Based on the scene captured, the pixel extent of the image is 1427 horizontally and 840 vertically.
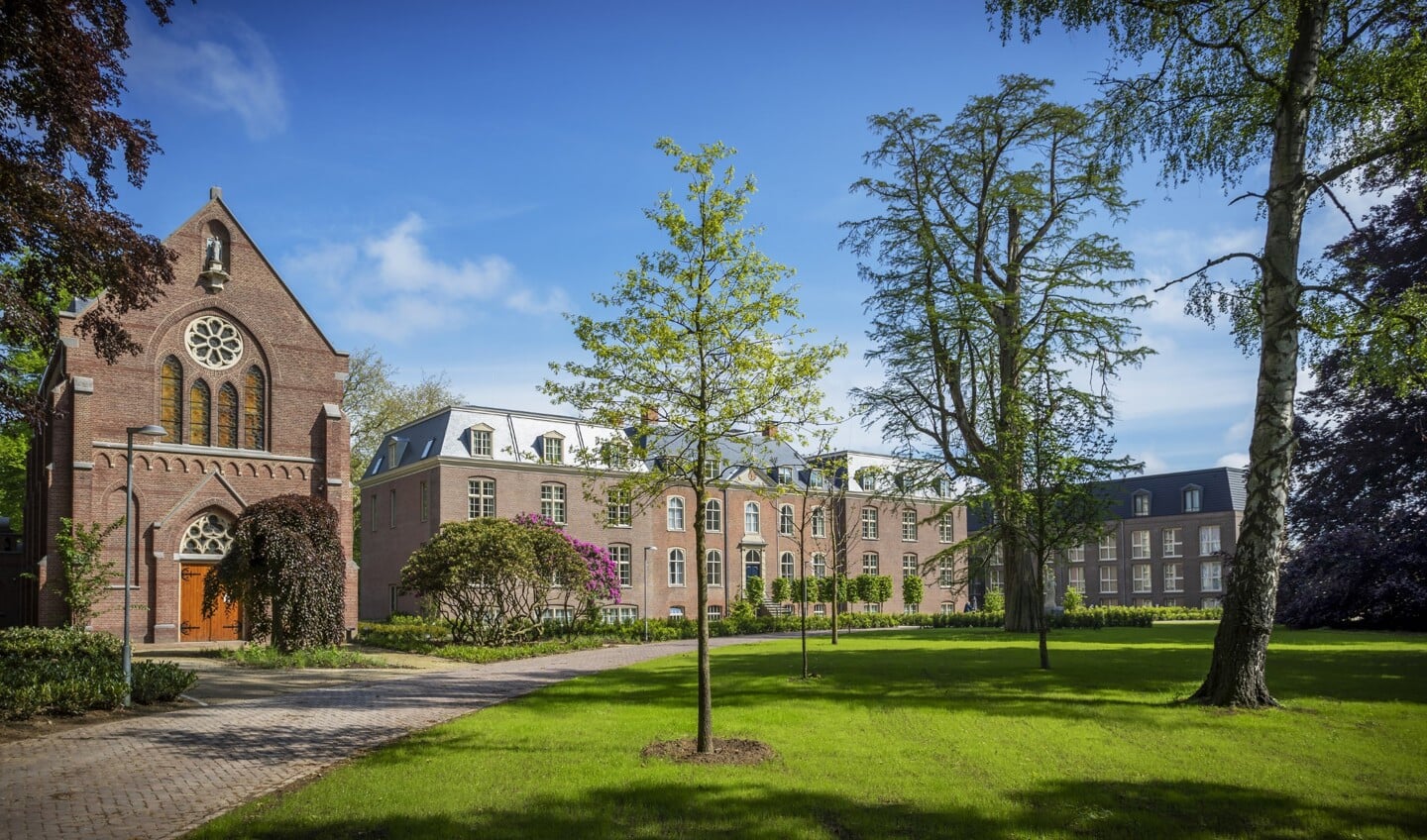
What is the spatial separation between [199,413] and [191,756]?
1974 centimetres

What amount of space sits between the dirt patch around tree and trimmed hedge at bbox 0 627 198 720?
29.8 ft

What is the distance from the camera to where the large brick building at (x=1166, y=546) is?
209ft

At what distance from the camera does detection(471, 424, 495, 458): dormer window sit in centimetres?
4163

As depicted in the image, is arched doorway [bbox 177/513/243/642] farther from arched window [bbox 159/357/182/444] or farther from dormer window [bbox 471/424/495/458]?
dormer window [bbox 471/424/495/458]

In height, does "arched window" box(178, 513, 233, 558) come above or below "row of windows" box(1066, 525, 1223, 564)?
above

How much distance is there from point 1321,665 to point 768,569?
34200mm

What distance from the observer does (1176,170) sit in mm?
15430

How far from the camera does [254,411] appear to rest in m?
29.3

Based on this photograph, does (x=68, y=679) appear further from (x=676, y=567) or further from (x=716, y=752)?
(x=676, y=567)

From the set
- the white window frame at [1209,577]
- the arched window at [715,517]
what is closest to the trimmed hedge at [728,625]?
the arched window at [715,517]

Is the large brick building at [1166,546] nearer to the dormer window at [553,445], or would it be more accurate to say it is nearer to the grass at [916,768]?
the dormer window at [553,445]

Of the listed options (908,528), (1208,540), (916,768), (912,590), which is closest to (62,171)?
(916,768)

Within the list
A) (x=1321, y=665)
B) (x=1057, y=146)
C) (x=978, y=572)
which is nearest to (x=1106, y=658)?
(x=1321, y=665)

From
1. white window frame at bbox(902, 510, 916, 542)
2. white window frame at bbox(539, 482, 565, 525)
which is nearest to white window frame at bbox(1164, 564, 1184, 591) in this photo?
white window frame at bbox(902, 510, 916, 542)
